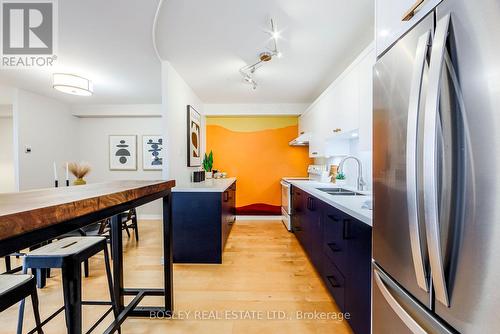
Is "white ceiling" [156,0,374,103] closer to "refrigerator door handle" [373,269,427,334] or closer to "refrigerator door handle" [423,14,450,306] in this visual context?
"refrigerator door handle" [423,14,450,306]

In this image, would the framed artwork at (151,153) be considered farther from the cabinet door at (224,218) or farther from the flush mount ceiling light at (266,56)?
the flush mount ceiling light at (266,56)

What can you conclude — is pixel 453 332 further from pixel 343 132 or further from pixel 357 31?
pixel 357 31

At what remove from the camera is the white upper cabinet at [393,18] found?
753 millimetres

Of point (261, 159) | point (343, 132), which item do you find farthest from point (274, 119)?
point (343, 132)

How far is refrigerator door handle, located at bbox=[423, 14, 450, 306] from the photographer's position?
582 mm

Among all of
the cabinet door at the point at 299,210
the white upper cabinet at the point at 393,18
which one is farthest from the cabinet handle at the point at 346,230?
the cabinet door at the point at 299,210

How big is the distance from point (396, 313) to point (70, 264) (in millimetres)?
1508

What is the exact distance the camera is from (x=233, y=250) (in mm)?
2953

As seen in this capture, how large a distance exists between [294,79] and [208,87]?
1.42 metres

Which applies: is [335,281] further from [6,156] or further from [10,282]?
[6,156]

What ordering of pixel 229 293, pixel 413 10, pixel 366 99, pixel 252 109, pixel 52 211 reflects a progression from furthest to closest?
pixel 252 109, pixel 229 293, pixel 366 99, pixel 413 10, pixel 52 211

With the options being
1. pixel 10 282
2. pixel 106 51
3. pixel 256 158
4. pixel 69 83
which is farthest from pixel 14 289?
pixel 256 158

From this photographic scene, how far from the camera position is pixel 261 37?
219 centimetres

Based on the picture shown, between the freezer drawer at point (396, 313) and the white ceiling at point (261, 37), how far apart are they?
1972 millimetres
